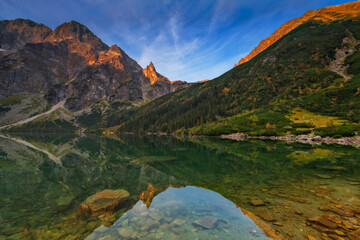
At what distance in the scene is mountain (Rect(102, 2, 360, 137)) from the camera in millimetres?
67812

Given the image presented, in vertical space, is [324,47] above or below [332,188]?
above

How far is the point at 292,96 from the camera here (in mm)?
108562

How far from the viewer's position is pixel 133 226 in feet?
28.0

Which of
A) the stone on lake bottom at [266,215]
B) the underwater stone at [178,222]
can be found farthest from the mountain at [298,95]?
the underwater stone at [178,222]

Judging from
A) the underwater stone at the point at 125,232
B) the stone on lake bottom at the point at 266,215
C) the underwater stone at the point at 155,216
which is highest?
the underwater stone at the point at 125,232

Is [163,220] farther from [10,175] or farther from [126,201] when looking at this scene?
[10,175]

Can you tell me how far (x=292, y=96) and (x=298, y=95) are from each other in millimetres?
3519

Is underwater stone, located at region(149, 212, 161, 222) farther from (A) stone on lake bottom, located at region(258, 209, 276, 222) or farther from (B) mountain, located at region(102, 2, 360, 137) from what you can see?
(B) mountain, located at region(102, 2, 360, 137)

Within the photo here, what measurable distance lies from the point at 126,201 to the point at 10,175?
20543 millimetres

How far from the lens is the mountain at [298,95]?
67812mm

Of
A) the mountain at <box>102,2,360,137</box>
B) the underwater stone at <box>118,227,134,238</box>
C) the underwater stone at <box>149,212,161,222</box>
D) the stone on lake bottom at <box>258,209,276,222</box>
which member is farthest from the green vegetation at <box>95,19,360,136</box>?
the underwater stone at <box>118,227,134,238</box>

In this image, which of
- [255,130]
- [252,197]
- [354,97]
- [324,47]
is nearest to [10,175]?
[252,197]

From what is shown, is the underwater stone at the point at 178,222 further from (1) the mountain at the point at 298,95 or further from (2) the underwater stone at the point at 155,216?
(1) the mountain at the point at 298,95

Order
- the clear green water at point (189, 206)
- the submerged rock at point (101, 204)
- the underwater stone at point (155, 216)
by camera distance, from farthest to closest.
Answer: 1. the submerged rock at point (101, 204)
2. the underwater stone at point (155, 216)
3. the clear green water at point (189, 206)
